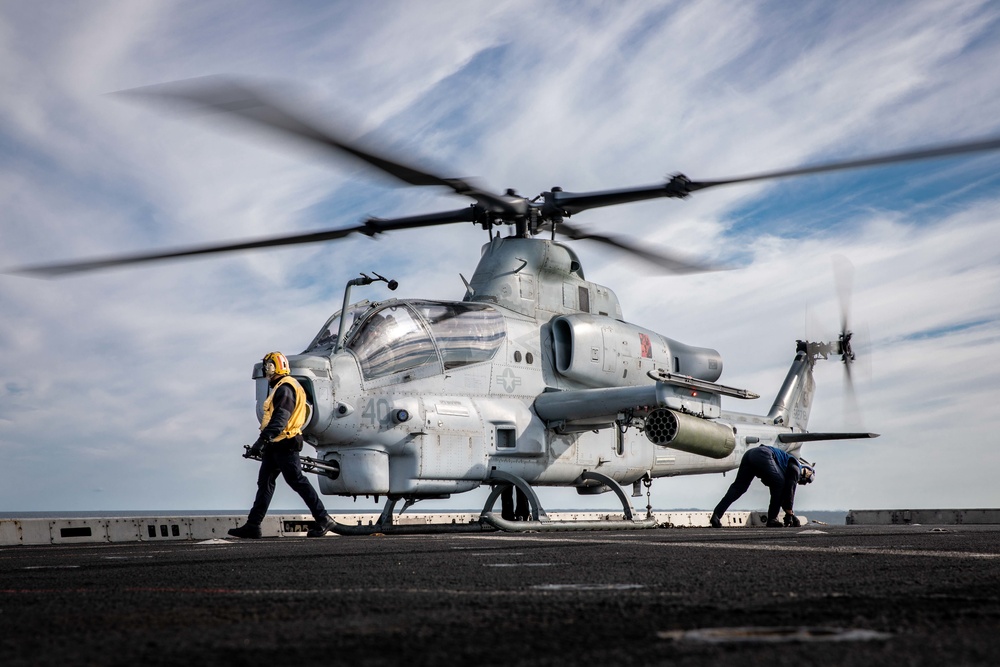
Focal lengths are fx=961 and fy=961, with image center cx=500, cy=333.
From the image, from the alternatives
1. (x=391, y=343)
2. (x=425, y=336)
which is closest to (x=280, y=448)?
(x=391, y=343)

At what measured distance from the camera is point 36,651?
2.65 meters

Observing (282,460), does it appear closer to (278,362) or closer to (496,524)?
(278,362)

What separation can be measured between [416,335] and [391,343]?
432mm

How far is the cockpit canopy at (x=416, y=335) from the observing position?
1298 cm

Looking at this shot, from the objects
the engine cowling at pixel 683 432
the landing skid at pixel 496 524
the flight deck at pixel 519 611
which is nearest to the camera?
the flight deck at pixel 519 611

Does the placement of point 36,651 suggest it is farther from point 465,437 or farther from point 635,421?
point 635,421

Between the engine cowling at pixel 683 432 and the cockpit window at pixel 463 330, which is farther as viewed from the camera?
the cockpit window at pixel 463 330

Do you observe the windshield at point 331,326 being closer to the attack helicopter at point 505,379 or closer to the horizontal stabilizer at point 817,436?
the attack helicopter at point 505,379

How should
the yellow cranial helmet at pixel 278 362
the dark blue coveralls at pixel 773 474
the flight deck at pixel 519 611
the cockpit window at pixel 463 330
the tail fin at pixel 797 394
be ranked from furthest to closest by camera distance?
the tail fin at pixel 797 394
the dark blue coveralls at pixel 773 474
the cockpit window at pixel 463 330
the yellow cranial helmet at pixel 278 362
the flight deck at pixel 519 611

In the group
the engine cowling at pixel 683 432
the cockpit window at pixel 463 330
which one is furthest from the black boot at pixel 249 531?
the engine cowling at pixel 683 432

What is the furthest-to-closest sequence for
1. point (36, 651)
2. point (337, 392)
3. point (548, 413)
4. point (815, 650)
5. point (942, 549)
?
point (548, 413) → point (337, 392) → point (942, 549) → point (36, 651) → point (815, 650)

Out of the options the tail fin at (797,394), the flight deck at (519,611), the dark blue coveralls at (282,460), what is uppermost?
the tail fin at (797,394)

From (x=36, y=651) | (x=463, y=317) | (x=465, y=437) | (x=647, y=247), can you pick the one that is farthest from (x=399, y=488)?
(x=36, y=651)

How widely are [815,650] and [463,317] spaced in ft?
38.5
